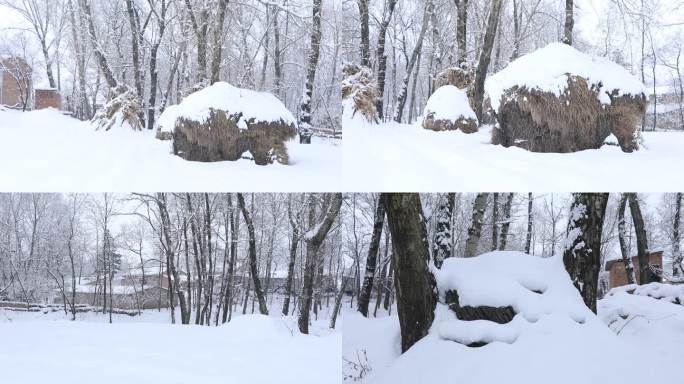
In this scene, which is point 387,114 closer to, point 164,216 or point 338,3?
point 338,3

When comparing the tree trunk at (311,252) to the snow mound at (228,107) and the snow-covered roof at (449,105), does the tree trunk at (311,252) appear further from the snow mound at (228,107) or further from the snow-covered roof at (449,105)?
the snow-covered roof at (449,105)

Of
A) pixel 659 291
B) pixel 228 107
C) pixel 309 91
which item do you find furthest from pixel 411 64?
pixel 659 291

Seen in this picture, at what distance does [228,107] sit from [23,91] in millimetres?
675

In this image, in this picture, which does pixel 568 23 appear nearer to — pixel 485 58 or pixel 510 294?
pixel 485 58

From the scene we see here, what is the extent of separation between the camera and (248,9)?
7.11 feet

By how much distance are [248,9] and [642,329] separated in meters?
2.07

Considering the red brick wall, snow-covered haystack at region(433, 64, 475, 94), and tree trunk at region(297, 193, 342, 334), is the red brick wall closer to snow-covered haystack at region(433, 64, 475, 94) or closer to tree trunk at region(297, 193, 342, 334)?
tree trunk at region(297, 193, 342, 334)

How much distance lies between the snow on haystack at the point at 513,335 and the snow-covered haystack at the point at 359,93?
1.00 metres

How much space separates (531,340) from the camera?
2.59 m

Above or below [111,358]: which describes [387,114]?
above

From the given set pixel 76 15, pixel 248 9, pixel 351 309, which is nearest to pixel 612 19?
pixel 248 9

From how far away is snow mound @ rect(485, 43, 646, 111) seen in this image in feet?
6.67

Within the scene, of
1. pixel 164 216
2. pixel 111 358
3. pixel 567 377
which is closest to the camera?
pixel 567 377

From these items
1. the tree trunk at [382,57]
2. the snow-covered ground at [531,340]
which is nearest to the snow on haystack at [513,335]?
the snow-covered ground at [531,340]
